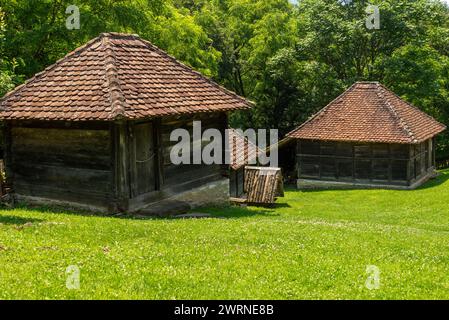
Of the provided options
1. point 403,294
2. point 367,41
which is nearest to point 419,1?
point 367,41

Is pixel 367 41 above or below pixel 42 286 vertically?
above

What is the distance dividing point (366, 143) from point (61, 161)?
21.2 meters

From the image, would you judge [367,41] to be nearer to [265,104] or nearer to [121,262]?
[265,104]

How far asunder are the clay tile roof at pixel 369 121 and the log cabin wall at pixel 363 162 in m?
0.72

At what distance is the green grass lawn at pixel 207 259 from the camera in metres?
8.67

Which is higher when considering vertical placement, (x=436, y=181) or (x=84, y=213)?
(x=84, y=213)

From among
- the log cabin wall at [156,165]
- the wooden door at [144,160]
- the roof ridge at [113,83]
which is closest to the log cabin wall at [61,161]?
the log cabin wall at [156,165]

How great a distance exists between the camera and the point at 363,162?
34.0 m

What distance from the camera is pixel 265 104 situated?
4541 cm

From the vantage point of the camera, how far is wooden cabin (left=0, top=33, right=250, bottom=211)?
16.4m

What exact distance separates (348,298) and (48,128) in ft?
39.9

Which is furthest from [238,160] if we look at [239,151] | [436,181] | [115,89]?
[436,181]

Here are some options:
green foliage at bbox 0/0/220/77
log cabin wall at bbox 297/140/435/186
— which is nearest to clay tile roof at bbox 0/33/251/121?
green foliage at bbox 0/0/220/77

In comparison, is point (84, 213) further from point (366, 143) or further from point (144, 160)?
point (366, 143)
